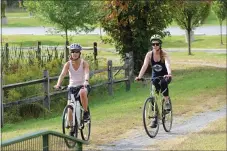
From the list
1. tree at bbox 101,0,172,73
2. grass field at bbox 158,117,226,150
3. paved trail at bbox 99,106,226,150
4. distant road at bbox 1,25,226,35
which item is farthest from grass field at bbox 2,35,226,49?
grass field at bbox 158,117,226,150

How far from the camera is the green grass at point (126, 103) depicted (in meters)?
12.4

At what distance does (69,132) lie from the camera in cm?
1065

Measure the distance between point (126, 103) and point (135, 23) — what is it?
31.0 ft

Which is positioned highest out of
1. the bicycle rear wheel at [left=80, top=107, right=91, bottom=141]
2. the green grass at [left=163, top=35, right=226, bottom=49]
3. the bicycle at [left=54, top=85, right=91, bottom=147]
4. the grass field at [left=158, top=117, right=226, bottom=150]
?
the green grass at [left=163, top=35, right=226, bottom=49]

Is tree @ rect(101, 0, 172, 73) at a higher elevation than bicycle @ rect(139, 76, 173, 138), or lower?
higher

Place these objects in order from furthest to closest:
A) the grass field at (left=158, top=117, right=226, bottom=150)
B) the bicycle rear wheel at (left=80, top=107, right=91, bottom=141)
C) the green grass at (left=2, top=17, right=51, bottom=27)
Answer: the green grass at (left=2, top=17, right=51, bottom=27) → the bicycle rear wheel at (left=80, top=107, right=91, bottom=141) → the grass field at (left=158, top=117, right=226, bottom=150)

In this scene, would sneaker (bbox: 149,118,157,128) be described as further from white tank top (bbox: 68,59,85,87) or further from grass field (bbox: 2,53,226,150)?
white tank top (bbox: 68,59,85,87)

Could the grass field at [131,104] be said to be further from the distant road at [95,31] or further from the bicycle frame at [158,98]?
the distant road at [95,31]

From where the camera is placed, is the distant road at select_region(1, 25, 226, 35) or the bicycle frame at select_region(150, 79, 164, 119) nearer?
the bicycle frame at select_region(150, 79, 164, 119)

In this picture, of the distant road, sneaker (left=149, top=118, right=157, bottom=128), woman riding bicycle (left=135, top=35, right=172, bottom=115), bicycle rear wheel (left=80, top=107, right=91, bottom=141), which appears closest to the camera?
bicycle rear wheel (left=80, top=107, right=91, bottom=141)

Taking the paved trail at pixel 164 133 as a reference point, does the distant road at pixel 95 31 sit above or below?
above

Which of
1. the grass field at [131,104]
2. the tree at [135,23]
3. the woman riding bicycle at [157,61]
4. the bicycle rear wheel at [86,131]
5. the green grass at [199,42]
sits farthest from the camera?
the green grass at [199,42]

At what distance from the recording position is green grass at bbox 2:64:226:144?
1241 centimetres

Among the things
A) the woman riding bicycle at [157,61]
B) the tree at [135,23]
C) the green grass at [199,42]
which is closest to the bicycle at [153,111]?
the woman riding bicycle at [157,61]
